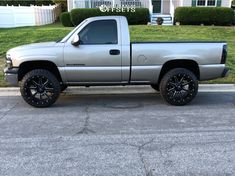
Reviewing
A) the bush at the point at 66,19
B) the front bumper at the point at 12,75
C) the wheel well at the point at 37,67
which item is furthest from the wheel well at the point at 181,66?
the bush at the point at 66,19

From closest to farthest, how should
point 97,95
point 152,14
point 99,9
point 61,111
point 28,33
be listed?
point 61,111
point 97,95
point 28,33
point 99,9
point 152,14

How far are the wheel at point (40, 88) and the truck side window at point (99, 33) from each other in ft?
3.27

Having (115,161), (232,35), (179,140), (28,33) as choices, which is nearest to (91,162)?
(115,161)

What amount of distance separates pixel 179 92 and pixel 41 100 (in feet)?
9.27

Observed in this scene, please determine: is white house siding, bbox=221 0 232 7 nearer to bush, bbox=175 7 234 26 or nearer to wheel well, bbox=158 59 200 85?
bush, bbox=175 7 234 26

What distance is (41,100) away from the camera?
751 centimetres

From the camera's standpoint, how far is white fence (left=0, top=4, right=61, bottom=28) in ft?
85.7

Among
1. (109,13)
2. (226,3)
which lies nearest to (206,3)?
(226,3)

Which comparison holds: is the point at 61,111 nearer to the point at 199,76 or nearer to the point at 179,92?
the point at 179,92

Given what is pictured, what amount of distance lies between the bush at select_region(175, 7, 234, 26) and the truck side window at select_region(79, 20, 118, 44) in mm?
15861

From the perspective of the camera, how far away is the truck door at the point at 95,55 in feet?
24.5

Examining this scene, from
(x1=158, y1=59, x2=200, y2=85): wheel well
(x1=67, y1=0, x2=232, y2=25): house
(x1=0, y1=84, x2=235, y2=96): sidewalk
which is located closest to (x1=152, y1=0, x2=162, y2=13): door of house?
(x1=67, y1=0, x2=232, y2=25): house

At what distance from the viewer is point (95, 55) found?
294 inches

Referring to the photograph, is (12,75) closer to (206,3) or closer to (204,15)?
(204,15)
